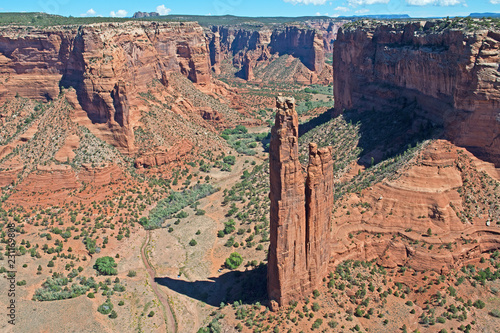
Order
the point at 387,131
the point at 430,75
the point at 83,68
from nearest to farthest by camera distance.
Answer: the point at 430,75 → the point at 387,131 → the point at 83,68

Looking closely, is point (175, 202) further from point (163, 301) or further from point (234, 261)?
point (163, 301)

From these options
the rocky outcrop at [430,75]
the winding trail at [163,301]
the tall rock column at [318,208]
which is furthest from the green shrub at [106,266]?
the rocky outcrop at [430,75]

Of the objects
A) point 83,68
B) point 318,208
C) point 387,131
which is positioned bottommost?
point 318,208

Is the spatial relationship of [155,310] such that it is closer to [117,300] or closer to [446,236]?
[117,300]

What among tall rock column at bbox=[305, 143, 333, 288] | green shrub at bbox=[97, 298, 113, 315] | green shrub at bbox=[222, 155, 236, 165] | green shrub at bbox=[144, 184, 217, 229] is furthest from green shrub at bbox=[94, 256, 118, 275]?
green shrub at bbox=[222, 155, 236, 165]

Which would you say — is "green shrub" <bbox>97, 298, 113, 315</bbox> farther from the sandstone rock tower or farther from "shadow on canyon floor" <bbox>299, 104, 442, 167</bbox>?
"shadow on canyon floor" <bbox>299, 104, 442, 167</bbox>

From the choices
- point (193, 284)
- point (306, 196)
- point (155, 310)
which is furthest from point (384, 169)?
point (155, 310)

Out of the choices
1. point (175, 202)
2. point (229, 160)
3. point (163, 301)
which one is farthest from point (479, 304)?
point (229, 160)
